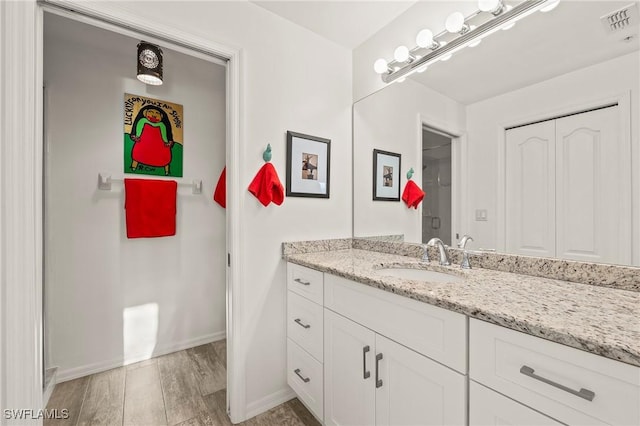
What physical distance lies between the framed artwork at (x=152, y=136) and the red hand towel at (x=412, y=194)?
1.81 metres

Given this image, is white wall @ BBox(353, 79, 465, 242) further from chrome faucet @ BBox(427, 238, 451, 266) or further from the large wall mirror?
chrome faucet @ BBox(427, 238, 451, 266)

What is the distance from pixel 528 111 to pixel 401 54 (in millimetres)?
778

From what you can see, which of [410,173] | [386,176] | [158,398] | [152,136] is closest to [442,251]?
[410,173]

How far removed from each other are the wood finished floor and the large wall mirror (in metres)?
1.43

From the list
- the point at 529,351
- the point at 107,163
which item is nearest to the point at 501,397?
the point at 529,351

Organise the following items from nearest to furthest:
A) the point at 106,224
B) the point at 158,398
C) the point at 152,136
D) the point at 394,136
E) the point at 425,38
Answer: the point at 425,38, the point at 158,398, the point at 394,136, the point at 106,224, the point at 152,136

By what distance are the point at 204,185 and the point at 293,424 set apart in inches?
74.4

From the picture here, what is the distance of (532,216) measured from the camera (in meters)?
1.21

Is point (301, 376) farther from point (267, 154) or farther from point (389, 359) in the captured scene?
point (267, 154)

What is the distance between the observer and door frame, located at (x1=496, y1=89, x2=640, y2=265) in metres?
0.96

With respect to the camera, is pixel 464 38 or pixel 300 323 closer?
pixel 464 38

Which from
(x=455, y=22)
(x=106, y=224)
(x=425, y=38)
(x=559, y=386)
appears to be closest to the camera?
(x=559, y=386)

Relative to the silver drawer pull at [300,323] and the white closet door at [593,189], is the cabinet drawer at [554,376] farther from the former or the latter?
the silver drawer pull at [300,323]

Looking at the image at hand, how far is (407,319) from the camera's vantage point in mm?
993
